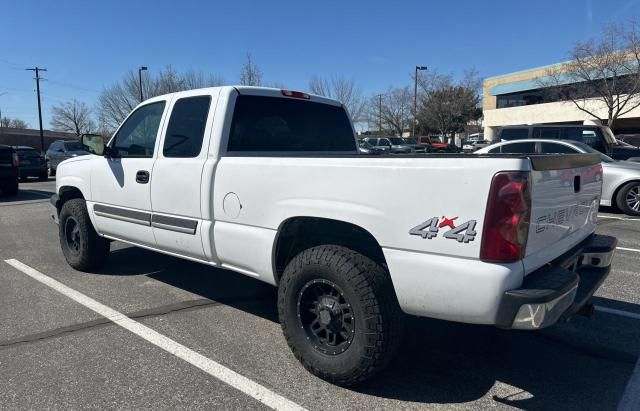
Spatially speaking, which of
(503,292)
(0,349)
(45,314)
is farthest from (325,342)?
(45,314)

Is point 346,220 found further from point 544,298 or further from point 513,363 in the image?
point 513,363

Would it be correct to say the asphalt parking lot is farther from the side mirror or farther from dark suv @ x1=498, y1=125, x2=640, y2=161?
dark suv @ x1=498, y1=125, x2=640, y2=161

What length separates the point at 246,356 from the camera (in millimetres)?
3428

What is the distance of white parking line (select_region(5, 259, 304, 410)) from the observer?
2863 mm

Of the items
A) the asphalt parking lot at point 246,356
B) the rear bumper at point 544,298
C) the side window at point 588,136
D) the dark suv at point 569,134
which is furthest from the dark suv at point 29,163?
the rear bumper at point 544,298

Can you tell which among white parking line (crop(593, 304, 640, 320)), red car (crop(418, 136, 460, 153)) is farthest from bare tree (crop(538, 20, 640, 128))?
white parking line (crop(593, 304, 640, 320))

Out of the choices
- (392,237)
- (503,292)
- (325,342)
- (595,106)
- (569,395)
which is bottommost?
(569,395)

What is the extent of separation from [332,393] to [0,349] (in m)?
2.54

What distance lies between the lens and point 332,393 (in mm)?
2934

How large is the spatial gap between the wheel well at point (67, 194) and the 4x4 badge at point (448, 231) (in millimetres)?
4506

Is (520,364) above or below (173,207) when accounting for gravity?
below

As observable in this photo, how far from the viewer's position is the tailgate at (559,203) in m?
2.53

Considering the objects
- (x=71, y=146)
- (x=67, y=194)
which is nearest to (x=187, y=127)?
(x=67, y=194)

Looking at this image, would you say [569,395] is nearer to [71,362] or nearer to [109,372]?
[109,372]
